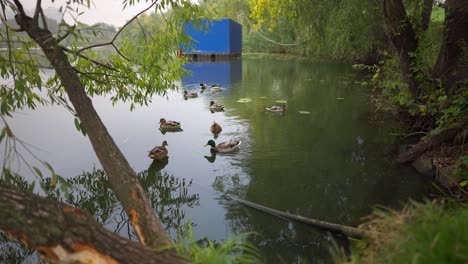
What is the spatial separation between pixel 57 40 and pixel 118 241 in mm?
1801

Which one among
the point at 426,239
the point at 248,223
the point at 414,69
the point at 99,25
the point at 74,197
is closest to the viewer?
the point at 426,239

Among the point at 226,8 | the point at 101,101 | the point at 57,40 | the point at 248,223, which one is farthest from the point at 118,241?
the point at 226,8

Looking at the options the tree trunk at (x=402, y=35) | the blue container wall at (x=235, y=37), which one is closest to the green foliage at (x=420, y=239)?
the tree trunk at (x=402, y=35)

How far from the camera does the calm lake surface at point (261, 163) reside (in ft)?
17.1

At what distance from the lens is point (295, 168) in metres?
7.31

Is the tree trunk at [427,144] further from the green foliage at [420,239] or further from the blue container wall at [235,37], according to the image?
the blue container wall at [235,37]

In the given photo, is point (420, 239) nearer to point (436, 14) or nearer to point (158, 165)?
point (158, 165)

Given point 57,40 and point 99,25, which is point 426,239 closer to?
point 57,40

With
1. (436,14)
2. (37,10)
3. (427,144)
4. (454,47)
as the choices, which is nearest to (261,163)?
(427,144)

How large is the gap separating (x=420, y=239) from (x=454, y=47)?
699cm

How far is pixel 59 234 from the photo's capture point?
72.3 inches

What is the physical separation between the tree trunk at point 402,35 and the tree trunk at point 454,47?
1.77ft

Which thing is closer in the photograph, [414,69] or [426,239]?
[426,239]

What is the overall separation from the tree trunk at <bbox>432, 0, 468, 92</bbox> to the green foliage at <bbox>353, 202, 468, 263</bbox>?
6.19m
